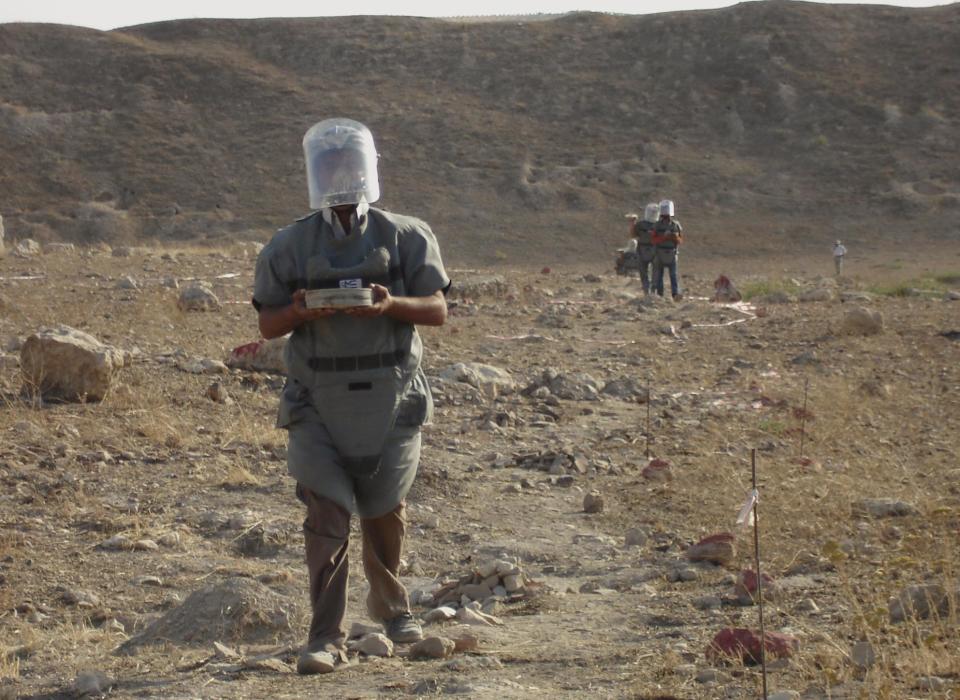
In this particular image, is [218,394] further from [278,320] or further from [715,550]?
[278,320]

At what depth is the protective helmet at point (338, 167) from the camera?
13.9 ft

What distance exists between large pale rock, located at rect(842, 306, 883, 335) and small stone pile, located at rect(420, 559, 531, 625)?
8.73m

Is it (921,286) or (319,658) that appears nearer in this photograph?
(319,658)

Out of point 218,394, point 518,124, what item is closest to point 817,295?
point 218,394

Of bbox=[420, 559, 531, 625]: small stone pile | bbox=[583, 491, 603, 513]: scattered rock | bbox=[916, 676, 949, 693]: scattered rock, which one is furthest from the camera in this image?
bbox=[583, 491, 603, 513]: scattered rock

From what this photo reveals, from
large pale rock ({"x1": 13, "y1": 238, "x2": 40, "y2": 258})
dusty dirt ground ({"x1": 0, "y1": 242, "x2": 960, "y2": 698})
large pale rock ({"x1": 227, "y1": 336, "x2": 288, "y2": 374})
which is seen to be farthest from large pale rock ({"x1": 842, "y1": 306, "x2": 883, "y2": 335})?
large pale rock ({"x1": 13, "y1": 238, "x2": 40, "y2": 258})

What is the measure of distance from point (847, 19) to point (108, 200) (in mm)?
25737

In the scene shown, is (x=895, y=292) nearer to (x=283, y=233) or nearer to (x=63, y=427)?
(x=63, y=427)

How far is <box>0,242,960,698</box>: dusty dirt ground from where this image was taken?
4.12m

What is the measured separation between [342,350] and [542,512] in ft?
8.86

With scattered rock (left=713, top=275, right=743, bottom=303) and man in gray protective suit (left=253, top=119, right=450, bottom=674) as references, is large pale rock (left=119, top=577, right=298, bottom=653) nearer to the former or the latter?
man in gray protective suit (left=253, top=119, right=450, bottom=674)

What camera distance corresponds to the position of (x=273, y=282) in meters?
4.30

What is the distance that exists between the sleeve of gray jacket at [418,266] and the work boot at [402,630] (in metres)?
1.03

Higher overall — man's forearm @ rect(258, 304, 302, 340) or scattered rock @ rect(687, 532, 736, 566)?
man's forearm @ rect(258, 304, 302, 340)
